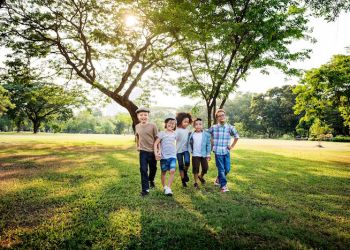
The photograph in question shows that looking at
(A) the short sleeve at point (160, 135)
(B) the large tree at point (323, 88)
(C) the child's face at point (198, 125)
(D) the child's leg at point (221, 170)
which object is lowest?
(D) the child's leg at point (221, 170)

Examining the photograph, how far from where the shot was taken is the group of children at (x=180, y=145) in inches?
247

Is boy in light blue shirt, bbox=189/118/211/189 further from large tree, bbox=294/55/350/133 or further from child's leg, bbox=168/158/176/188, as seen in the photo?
large tree, bbox=294/55/350/133

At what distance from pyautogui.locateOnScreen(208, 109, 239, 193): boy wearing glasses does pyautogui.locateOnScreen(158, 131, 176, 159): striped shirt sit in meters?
1.27

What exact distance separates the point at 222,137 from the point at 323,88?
48.5 feet

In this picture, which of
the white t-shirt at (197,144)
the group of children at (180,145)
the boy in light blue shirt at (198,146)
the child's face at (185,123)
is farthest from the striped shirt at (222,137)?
the child's face at (185,123)

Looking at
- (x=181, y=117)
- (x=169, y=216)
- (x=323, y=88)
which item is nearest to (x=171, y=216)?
(x=169, y=216)

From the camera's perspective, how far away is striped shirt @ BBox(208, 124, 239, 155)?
22.4 feet

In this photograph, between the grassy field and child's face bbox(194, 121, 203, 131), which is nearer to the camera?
the grassy field

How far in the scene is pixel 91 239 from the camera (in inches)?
143

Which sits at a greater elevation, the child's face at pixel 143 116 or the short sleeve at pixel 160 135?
the child's face at pixel 143 116

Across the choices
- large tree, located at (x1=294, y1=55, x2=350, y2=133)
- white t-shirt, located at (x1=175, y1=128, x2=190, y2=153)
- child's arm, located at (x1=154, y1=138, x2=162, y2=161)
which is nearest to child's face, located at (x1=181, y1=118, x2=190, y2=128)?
white t-shirt, located at (x1=175, y1=128, x2=190, y2=153)

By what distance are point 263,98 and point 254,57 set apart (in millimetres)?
70770

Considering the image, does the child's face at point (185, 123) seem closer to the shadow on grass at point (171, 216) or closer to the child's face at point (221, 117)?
the child's face at point (221, 117)

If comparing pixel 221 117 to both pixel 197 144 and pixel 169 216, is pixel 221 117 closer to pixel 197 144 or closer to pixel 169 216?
pixel 197 144
